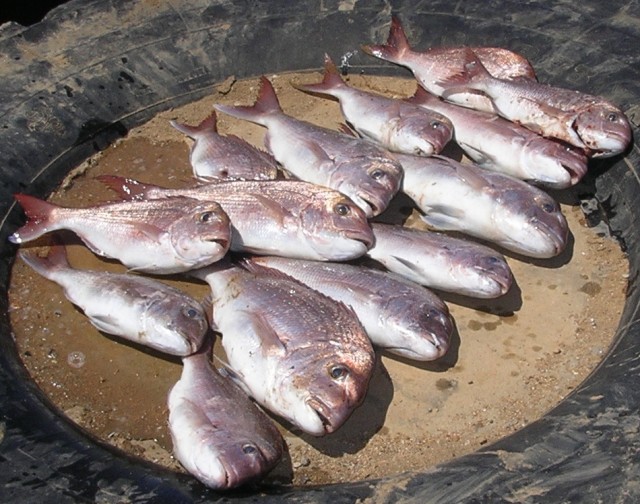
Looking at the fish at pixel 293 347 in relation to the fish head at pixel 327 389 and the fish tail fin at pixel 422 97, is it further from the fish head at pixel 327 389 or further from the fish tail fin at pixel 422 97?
the fish tail fin at pixel 422 97

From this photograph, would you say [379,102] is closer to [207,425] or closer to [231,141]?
[231,141]

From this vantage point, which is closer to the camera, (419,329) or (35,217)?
(419,329)

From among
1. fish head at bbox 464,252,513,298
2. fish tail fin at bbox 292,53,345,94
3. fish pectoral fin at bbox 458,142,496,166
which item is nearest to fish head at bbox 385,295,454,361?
fish head at bbox 464,252,513,298

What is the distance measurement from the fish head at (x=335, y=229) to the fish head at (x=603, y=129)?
5.15 ft

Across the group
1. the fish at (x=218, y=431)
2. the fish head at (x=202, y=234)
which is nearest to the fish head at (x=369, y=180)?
the fish head at (x=202, y=234)

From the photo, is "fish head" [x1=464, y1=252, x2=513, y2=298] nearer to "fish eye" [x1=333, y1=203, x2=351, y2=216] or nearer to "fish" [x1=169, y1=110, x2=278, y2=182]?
"fish eye" [x1=333, y1=203, x2=351, y2=216]

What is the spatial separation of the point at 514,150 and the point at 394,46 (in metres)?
1.45

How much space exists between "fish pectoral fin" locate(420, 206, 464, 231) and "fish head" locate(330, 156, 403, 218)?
25 centimetres

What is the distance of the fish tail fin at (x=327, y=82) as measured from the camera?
547 centimetres

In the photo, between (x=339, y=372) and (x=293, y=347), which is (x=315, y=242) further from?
(x=339, y=372)

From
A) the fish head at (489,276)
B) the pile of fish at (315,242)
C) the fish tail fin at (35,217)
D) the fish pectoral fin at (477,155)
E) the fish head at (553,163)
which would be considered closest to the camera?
the pile of fish at (315,242)

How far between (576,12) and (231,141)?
267 centimetres

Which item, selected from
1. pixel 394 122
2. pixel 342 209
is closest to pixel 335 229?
pixel 342 209

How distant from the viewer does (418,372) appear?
13.4 feet
